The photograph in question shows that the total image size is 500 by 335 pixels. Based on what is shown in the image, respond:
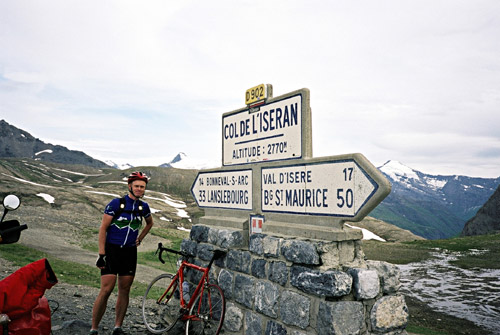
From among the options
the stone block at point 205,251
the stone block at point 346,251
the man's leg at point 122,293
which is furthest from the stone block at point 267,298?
the man's leg at point 122,293

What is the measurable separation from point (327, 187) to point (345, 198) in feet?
1.11

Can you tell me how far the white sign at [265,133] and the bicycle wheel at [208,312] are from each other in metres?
2.28

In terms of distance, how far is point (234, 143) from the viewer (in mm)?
6707

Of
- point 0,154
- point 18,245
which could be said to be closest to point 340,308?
point 18,245

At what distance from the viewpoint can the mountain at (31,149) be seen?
169 metres

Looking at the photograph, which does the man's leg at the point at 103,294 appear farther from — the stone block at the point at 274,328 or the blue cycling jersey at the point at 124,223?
the stone block at the point at 274,328

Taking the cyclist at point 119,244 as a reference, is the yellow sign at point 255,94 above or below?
above

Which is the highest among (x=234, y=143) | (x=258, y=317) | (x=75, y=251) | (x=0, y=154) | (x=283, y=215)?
(x=0, y=154)

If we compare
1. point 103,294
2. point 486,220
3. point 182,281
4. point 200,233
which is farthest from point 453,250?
point 486,220

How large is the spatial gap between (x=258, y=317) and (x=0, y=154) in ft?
629

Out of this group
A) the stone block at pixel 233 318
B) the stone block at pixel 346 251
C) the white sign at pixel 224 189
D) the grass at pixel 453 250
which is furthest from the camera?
the grass at pixel 453 250

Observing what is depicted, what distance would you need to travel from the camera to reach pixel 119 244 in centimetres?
600

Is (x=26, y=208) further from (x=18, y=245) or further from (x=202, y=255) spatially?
(x=202, y=255)

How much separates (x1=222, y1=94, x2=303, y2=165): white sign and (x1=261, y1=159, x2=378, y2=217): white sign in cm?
28
